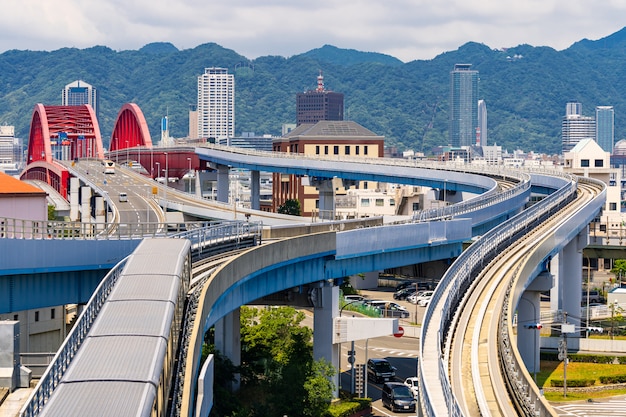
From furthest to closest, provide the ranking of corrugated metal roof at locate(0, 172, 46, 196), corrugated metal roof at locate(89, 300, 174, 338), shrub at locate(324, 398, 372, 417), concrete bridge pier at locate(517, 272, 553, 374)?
concrete bridge pier at locate(517, 272, 553, 374) → corrugated metal roof at locate(0, 172, 46, 196) → shrub at locate(324, 398, 372, 417) → corrugated metal roof at locate(89, 300, 174, 338)

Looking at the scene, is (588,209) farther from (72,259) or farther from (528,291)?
(72,259)

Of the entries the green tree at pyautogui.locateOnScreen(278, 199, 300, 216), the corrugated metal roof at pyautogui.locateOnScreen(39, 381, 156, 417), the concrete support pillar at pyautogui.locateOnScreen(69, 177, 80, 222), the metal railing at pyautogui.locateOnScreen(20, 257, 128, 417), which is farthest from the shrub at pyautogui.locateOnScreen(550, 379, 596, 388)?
the green tree at pyautogui.locateOnScreen(278, 199, 300, 216)

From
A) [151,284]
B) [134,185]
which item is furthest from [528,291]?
[134,185]

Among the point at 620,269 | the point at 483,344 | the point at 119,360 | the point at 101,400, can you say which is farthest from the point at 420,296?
the point at 101,400

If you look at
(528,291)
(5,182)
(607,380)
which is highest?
(5,182)

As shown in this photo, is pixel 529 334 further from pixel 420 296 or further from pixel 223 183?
pixel 223 183

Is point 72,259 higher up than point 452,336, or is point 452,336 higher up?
point 72,259

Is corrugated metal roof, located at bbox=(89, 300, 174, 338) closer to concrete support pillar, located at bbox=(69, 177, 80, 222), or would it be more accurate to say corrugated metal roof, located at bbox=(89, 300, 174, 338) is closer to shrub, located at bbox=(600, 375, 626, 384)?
shrub, located at bbox=(600, 375, 626, 384)

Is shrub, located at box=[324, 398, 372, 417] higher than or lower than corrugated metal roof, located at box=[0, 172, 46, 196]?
Answer: lower
